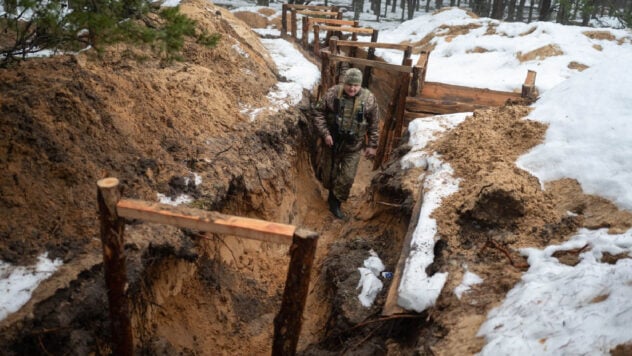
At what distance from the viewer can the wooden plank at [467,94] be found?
7781mm

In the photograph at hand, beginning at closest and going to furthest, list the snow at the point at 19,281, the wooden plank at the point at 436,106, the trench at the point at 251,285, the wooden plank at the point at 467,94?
the snow at the point at 19,281, the trench at the point at 251,285, the wooden plank at the point at 436,106, the wooden plank at the point at 467,94

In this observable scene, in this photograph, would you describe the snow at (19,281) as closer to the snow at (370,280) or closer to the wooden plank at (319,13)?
the snow at (370,280)

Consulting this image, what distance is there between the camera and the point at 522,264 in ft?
10.3

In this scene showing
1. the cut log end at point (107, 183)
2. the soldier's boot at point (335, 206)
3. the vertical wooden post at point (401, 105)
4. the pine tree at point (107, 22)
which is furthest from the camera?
the vertical wooden post at point (401, 105)

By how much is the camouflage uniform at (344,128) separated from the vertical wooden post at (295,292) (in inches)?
151

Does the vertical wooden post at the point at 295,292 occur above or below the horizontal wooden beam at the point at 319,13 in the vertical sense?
below

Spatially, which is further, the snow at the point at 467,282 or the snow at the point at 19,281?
the snow at the point at 467,282

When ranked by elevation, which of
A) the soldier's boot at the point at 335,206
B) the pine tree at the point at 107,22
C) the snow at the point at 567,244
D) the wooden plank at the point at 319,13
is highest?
the wooden plank at the point at 319,13

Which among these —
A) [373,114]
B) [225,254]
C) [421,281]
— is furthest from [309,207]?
[421,281]

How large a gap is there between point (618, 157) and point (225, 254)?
13.8 ft

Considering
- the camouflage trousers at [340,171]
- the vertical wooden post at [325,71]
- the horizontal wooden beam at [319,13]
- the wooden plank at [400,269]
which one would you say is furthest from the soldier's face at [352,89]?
the horizontal wooden beam at [319,13]

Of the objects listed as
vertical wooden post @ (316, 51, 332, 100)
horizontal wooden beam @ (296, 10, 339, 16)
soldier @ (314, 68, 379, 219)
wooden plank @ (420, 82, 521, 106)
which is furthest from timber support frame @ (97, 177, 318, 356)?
horizontal wooden beam @ (296, 10, 339, 16)

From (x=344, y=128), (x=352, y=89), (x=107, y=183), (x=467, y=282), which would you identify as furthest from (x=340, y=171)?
(x=107, y=183)

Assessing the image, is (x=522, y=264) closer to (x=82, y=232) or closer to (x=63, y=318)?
(x=63, y=318)
